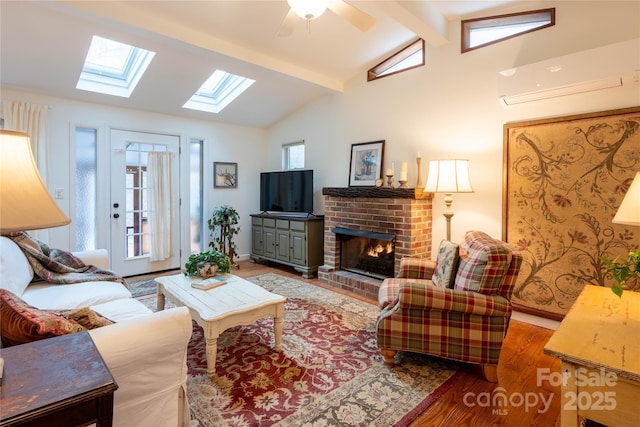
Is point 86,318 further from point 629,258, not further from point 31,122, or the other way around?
point 31,122

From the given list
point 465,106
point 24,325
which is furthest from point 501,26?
point 24,325

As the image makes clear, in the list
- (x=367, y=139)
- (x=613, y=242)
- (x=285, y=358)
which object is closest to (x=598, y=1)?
(x=613, y=242)

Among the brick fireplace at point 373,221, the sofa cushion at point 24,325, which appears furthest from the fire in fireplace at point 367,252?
the sofa cushion at point 24,325

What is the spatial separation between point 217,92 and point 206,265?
3.10 metres

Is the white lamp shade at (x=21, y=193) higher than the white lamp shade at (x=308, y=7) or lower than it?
lower

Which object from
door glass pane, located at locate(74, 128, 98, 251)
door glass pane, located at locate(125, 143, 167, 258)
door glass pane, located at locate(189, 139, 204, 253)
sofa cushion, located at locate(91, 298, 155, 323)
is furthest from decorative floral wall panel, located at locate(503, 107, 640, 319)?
door glass pane, located at locate(74, 128, 98, 251)

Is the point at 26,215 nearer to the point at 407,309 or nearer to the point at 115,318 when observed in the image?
the point at 115,318

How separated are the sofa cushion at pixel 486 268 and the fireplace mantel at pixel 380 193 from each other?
1331 mm

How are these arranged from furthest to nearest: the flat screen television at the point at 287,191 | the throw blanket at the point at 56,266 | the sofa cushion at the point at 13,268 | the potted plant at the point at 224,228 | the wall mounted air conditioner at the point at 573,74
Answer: the potted plant at the point at 224,228 → the flat screen television at the point at 287,191 → the throw blanket at the point at 56,266 → the wall mounted air conditioner at the point at 573,74 → the sofa cushion at the point at 13,268

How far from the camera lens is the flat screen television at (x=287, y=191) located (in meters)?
4.73

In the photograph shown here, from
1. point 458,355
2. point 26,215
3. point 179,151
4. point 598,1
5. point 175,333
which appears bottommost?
point 458,355

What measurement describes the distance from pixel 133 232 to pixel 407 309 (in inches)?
155

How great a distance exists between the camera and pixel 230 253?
5121 mm

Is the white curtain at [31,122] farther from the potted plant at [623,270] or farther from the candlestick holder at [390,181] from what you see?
the potted plant at [623,270]
